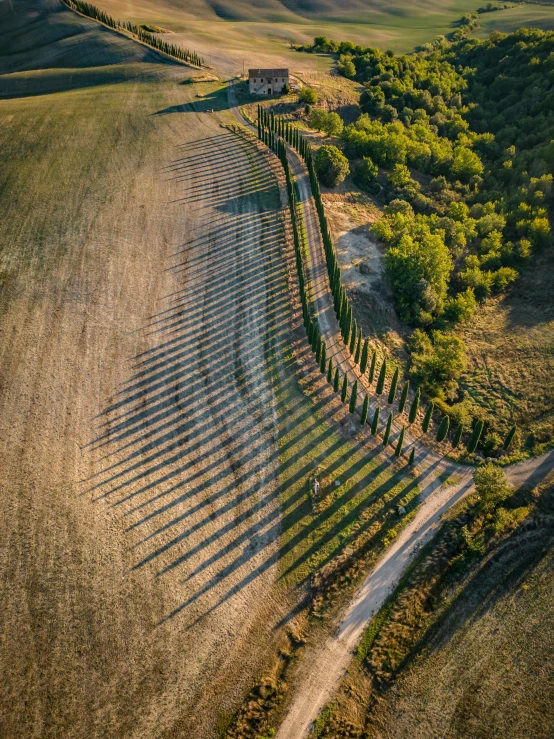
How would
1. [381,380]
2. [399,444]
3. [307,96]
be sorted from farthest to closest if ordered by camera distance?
[307,96] → [381,380] → [399,444]

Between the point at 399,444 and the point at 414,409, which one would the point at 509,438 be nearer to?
the point at 414,409

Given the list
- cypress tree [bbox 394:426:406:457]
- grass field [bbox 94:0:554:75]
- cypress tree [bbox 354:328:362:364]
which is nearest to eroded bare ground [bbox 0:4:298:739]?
cypress tree [bbox 354:328:362:364]

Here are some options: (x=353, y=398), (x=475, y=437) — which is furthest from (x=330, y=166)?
(x=475, y=437)

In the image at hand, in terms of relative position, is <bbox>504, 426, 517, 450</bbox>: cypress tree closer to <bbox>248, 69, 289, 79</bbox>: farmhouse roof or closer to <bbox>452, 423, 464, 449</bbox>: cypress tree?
<bbox>452, 423, 464, 449</bbox>: cypress tree

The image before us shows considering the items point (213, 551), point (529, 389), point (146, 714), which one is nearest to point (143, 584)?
point (213, 551)

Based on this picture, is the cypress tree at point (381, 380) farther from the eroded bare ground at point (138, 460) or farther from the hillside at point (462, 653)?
the hillside at point (462, 653)

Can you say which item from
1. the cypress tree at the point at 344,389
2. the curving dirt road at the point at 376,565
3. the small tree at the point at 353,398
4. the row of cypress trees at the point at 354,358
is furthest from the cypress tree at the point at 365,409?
the curving dirt road at the point at 376,565

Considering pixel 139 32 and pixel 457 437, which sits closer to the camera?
pixel 457 437
